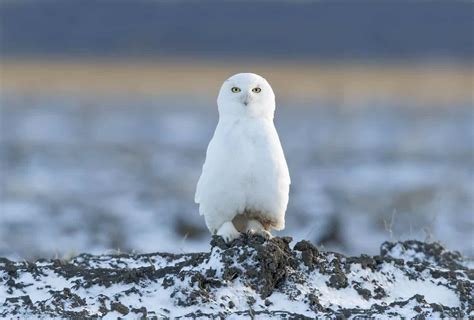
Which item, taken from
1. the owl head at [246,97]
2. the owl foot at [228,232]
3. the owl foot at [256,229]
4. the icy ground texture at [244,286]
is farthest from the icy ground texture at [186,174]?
the owl head at [246,97]

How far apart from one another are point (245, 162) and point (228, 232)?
1.87ft

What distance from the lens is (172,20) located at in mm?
69438

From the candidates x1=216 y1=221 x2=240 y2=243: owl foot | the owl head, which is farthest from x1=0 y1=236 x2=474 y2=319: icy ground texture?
the owl head

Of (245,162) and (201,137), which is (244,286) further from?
(201,137)

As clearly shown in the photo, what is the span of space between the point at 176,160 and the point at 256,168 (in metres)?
12.6

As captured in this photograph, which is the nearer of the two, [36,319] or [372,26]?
[36,319]

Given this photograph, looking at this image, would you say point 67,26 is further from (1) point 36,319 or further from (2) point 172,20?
(1) point 36,319

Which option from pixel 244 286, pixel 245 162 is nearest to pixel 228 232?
pixel 244 286

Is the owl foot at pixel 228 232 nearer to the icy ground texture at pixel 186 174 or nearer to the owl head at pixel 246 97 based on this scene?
the owl head at pixel 246 97

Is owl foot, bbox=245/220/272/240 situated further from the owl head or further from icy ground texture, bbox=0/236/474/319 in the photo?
the owl head

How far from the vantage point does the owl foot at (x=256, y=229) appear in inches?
302

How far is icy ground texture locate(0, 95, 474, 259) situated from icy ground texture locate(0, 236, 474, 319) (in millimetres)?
1408

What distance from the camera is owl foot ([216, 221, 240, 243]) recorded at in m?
7.60

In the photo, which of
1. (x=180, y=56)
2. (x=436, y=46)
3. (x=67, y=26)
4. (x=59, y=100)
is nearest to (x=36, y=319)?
(x=59, y=100)
